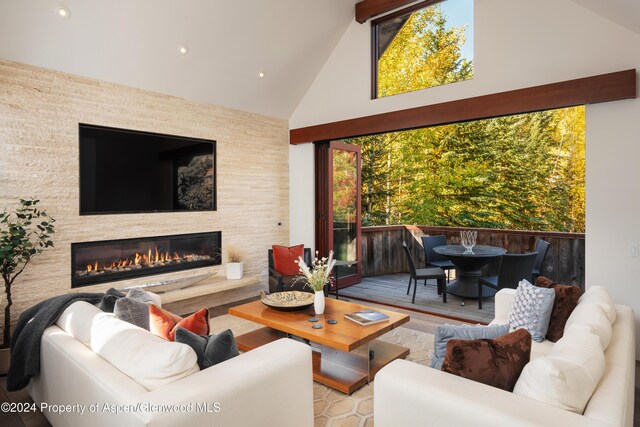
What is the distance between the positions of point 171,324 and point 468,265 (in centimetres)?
449

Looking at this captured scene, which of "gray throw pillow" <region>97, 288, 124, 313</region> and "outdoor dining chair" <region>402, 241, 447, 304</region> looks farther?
"outdoor dining chair" <region>402, 241, 447, 304</region>

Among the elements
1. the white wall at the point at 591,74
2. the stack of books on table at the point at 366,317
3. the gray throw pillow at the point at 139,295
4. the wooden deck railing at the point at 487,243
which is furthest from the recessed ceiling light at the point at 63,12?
the wooden deck railing at the point at 487,243

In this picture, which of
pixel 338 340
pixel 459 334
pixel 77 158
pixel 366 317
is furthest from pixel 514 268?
pixel 77 158

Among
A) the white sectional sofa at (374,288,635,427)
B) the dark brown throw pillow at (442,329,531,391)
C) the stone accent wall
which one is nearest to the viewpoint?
the white sectional sofa at (374,288,635,427)

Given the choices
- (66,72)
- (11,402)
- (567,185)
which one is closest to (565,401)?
(11,402)

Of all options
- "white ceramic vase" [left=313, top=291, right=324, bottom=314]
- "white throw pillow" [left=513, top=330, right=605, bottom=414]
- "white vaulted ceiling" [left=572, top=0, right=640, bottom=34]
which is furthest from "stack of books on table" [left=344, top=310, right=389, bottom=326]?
"white vaulted ceiling" [left=572, top=0, right=640, bottom=34]

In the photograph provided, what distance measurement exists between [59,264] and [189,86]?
2466mm

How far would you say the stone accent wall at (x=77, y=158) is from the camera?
3537 mm

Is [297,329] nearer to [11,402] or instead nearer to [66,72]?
[11,402]

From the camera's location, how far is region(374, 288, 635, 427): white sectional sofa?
51.8 inches

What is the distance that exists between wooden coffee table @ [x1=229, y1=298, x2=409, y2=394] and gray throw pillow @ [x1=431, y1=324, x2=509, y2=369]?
0.76 m

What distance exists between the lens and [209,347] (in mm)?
1853

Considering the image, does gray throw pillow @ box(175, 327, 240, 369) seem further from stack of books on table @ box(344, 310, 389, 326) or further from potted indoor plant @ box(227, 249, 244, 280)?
potted indoor plant @ box(227, 249, 244, 280)

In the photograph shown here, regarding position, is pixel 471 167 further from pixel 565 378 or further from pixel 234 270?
pixel 565 378
